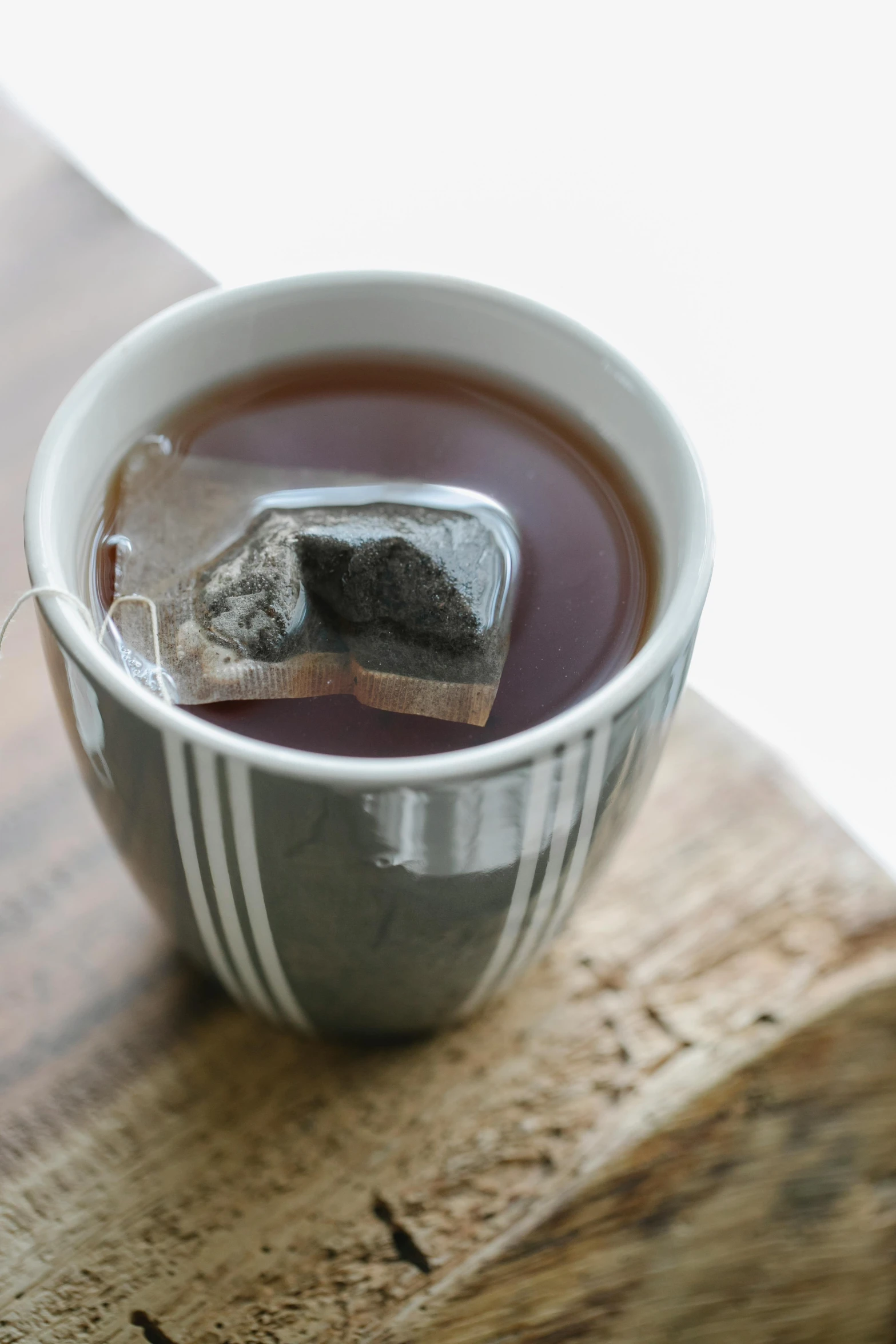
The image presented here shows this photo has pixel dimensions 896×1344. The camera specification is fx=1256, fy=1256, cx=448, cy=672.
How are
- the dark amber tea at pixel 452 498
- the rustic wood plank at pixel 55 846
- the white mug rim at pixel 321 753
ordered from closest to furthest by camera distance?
the white mug rim at pixel 321 753, the dark amber tea at pixel 452 498, the rustic wood plank at pixel 55 846

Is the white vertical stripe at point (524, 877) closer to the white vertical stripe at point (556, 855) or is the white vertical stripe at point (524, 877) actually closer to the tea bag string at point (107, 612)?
the white vertical stripe at point (556, 855)

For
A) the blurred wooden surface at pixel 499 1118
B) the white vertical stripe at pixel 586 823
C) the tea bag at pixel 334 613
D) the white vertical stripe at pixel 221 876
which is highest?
the tea bag at pixel 334 613

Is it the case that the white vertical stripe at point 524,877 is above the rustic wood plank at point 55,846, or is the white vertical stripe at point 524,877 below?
below

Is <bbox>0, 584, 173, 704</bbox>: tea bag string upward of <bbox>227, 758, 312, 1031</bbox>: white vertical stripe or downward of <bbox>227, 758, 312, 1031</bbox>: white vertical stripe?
upward

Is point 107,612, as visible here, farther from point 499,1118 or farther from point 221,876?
point 499,1118

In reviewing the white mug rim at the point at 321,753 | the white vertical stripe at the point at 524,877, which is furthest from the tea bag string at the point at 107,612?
the white vertical stripe at the point at 524,877

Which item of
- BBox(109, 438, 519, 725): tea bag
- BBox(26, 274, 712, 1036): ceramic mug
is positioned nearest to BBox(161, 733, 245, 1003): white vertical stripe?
BBox(26, 274, 712, 1036): ceramic mug

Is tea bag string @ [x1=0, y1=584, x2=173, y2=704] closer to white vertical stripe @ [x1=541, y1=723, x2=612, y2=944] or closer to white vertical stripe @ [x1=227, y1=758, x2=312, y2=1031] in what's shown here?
white vertical stripe @ [x1=227, y1=758, x2=312, y2=1031]
